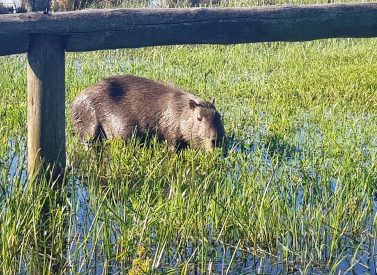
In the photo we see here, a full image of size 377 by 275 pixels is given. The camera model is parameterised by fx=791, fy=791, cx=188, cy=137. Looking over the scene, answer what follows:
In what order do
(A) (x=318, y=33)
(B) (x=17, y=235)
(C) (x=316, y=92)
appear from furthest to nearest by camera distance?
(C) (x=316, y=92), (A) (x=318, y=33), (B) (x=17, y=235)

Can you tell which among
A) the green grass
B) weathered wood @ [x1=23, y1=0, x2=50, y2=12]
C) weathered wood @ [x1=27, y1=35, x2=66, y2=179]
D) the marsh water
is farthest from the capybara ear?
the marsh water

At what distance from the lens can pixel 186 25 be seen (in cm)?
537

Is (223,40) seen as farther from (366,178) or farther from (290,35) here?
(366,178)

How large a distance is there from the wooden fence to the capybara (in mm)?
1729

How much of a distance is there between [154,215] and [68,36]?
1.55m

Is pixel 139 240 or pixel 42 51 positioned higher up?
pixel 42 51

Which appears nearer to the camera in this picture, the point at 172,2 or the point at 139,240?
the point at 139,240

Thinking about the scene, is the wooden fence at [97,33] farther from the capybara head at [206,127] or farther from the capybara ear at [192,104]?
the capybara ear at [192,104]

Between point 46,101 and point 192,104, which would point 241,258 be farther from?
point 192,104

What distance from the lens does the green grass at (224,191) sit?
4.17m

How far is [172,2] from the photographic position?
57.0 ft

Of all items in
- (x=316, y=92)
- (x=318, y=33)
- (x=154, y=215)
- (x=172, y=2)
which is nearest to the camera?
(x=154, y=215)

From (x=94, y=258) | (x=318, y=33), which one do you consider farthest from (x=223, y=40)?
(x=94, y=258)

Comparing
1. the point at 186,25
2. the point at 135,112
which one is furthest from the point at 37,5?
the point at 135,112
